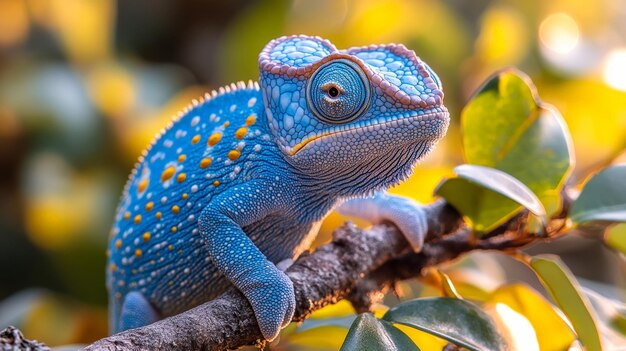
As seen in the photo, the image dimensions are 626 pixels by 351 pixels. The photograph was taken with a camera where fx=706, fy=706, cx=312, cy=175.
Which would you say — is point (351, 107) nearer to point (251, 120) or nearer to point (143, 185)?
point (251, 120)

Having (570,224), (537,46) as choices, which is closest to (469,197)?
(570,224)

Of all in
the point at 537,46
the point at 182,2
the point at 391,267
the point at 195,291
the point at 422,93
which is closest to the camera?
the point at 422,93

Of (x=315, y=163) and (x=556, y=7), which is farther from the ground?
(x=556, y=7)

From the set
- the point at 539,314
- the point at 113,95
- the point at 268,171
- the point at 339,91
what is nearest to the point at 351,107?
the point at 339,91

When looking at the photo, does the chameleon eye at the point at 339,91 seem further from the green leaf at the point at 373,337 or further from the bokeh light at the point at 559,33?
the bokeh light at the point at 559,33

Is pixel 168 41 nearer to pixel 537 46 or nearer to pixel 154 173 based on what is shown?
pixel 537 46

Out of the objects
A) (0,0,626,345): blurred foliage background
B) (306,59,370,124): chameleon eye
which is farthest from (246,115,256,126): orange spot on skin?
(0,0,626,345): blurred foliage background

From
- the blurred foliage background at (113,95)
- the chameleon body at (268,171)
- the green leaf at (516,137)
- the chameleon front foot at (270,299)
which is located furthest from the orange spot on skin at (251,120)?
the blurred foliage background at (113,95)
